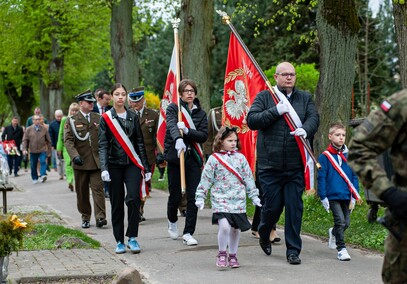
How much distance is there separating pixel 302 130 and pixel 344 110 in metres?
4.99

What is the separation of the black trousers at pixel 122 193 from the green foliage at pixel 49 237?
0.50 m

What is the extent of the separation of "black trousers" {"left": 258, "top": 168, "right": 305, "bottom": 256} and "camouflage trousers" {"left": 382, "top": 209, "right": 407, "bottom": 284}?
13.9ft

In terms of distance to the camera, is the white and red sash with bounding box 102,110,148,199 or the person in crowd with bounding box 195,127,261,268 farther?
the white and red sash with bounding box 102,110,148,199

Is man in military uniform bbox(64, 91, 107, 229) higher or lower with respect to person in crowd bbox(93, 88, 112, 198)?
lower

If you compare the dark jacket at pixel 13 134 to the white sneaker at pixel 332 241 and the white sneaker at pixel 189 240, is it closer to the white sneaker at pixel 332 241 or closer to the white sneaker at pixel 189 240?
the white sneaker at pixel 189 240

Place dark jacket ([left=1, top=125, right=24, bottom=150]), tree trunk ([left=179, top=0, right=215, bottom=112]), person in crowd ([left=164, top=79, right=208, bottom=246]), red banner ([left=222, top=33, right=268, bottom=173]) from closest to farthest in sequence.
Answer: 1. person in crowd ([left=164, top=79, right=208, bottom=246])
2. red banner ([left=222, top=33, right=268, bottom=173])
3. tree trunk ([left=179, top=0, right=215, bottom=112])
4. dark jacket ([left=1, top=125, right=24, bottom=150])

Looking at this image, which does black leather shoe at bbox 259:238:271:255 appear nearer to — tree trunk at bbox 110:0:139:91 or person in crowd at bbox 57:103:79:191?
person in crowd at bbox 57:103:79:191

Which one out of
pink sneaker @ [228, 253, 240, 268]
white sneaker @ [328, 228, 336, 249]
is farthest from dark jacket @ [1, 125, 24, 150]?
pink sneaker @ [228, 253, 240, 268]

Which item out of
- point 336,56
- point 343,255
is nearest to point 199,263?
point 343,255

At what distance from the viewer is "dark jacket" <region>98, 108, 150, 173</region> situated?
9547mm

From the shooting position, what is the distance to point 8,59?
141 ft

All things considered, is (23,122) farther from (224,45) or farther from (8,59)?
(224,45)

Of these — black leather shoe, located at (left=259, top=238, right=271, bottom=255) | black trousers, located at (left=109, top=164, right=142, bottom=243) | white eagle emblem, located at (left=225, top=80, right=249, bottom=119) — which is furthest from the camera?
white eagle emblem, located at (left=225, top=80, right=249, bottom=119)

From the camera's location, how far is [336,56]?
13164mm
